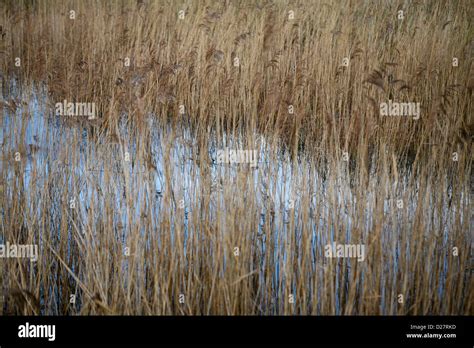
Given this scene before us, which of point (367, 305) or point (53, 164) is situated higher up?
point (53, 164)

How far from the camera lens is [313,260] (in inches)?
116

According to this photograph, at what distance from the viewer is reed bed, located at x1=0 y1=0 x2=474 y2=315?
108 inches

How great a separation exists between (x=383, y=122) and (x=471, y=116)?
56 cm

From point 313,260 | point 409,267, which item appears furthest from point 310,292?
point 409,267

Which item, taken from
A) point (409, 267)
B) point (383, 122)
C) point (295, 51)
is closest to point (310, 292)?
point (409, 267)

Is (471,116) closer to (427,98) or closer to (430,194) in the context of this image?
(427,98)

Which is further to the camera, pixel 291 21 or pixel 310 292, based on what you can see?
pixel 291 21

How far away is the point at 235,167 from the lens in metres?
3.14

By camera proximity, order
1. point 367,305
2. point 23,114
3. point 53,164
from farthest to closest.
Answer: point 23,114 → point 53,164 → point 367,305

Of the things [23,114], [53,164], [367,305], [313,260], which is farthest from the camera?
[23,114]

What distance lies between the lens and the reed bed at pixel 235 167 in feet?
9.00

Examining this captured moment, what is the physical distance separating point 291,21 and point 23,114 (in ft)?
6.61
